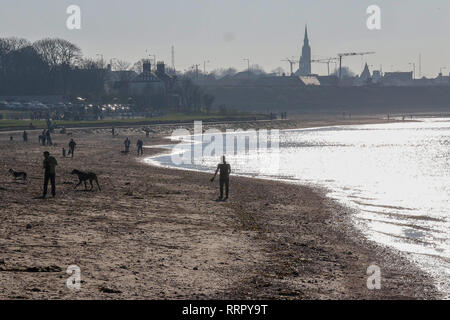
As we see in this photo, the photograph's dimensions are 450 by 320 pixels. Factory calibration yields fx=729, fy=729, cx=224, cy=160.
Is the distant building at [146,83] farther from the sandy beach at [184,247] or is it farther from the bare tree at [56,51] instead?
the sandy beach at [184,247]

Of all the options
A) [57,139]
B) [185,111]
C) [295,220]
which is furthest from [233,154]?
[185,111]

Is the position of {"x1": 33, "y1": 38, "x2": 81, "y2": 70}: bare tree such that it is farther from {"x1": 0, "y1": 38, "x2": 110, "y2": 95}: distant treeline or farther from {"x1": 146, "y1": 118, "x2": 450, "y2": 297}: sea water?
{"x1": 146, "y1": 118, "x2": 450, "y2": 297}: sea water

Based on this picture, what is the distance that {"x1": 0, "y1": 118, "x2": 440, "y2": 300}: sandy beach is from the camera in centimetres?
1488

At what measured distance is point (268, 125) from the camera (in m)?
130

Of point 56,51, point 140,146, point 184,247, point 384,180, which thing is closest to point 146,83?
point 56,51

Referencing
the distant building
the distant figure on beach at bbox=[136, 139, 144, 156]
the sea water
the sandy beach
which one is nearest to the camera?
the sandy beach

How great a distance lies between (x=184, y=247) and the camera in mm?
19172

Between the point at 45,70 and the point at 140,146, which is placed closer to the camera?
the point at 140,146

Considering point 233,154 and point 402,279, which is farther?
point 233,154

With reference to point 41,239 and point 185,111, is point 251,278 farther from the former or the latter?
point 185,111

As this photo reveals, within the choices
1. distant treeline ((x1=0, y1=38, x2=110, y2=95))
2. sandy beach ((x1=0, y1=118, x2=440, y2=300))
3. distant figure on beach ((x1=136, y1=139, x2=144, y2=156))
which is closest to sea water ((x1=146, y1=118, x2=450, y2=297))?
sandy beach ((x1=0, y1=118, x2=440, y2=300))

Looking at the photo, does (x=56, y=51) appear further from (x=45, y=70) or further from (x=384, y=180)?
(x=384, y=180)

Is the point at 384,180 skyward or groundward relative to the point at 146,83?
groundward
